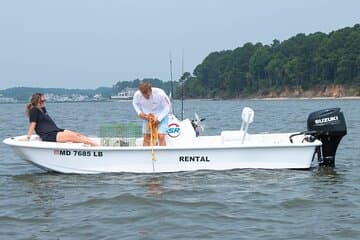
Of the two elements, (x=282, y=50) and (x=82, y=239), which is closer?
(x=82, y=239)

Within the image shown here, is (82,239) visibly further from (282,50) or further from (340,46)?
(282,50)

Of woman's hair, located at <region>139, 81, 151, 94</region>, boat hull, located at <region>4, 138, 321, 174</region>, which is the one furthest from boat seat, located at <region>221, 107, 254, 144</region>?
woman's hair, located at <region>139, 81, 151, 94</region>

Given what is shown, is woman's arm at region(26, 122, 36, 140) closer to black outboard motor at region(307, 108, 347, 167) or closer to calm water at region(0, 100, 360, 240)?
calm water at region(0, 100, 360, 240)

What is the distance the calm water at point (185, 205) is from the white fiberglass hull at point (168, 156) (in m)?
0.18

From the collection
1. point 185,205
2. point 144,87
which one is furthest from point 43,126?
point 185,205

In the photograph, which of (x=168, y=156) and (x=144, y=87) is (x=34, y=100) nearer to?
(x=144, y=87)

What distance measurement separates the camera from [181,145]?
38.4 ft

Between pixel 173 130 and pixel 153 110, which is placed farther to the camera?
pixel 173 130

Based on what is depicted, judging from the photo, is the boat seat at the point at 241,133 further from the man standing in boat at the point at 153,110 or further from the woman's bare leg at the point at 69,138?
the woman's bare leg at the point at 69,138

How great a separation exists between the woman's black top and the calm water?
30.9 inches

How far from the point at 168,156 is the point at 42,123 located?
7.98ft

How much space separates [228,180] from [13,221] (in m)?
3.93

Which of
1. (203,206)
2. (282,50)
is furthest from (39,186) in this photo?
(282,50)

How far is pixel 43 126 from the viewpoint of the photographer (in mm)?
11938
